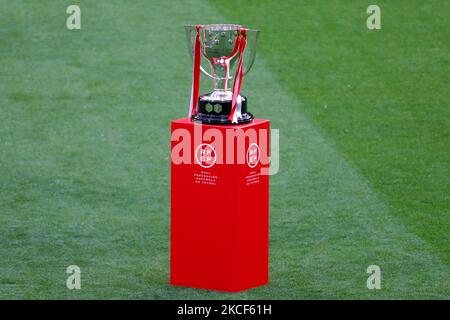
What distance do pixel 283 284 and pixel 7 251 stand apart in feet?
6.60

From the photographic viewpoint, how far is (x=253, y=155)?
7.58 m

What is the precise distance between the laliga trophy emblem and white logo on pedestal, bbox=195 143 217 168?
6.4 inches

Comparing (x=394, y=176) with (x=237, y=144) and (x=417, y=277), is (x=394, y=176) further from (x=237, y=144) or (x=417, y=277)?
(x=237, y=144)

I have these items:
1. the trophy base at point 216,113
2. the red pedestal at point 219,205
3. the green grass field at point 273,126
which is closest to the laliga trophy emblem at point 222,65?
the trophy base at point 216,113

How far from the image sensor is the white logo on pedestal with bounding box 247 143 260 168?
7.54m

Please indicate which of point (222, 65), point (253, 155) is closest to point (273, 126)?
point (222, 65)

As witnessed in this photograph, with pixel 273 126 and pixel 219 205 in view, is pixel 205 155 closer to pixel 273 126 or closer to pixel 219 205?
pixel 219 205

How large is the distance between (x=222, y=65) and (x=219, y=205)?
0.91 m

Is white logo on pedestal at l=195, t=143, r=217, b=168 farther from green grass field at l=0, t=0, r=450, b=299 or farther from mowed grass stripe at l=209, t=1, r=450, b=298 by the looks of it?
mowed grass stripe at l=209, t=1, r=450, b=298

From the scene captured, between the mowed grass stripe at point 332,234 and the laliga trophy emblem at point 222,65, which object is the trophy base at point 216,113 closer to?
the laliga trophy emblem at point 222,65

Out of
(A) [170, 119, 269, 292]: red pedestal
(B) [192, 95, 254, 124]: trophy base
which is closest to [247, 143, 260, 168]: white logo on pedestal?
(A) [170, 119, 269, 292]: red pedestal

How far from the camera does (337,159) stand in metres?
10.7

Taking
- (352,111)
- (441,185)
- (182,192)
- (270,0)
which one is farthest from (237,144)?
(270,0)

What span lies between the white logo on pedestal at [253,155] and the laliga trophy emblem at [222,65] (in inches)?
6.8
